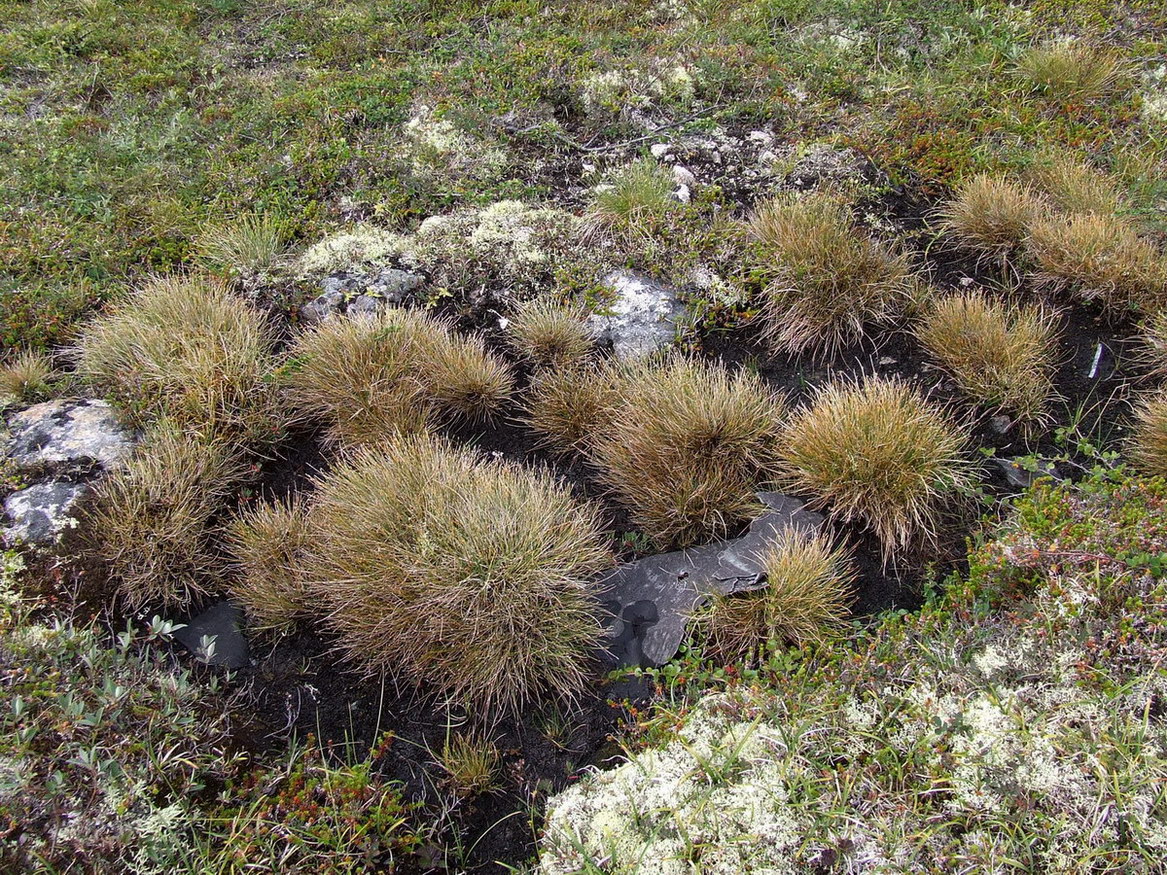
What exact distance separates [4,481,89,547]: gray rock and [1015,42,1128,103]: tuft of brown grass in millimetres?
8578

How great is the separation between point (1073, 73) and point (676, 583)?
6302 millimetres

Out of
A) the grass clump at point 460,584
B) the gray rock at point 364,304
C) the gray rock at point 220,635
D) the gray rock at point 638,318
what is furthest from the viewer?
the gray rock at point 364,304

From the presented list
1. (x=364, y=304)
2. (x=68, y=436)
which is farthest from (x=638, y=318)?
(x=68, y=436)

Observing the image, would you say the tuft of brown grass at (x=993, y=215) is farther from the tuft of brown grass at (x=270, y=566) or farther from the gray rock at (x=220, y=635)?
the gray rock at (x=220, y=635)

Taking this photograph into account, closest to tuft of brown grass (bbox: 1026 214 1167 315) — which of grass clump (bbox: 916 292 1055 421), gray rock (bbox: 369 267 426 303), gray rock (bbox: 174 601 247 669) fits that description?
grass clump (bbox: 916 292 1055 421)

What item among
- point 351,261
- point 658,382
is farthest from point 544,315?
point 351,261

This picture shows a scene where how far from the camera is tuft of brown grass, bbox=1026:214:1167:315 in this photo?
17.0ft

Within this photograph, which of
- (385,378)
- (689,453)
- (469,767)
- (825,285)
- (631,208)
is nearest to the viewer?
(469,767)

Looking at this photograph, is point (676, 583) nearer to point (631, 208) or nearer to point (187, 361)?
point (631, 208)

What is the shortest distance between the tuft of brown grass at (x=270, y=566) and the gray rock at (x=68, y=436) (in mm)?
1045

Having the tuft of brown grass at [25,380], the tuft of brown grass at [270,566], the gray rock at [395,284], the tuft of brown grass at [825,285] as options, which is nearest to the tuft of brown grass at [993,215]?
the tuft of brown grass at [825,285]

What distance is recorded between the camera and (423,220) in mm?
6586

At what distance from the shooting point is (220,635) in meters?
4.20

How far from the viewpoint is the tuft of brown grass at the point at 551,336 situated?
5465mm
